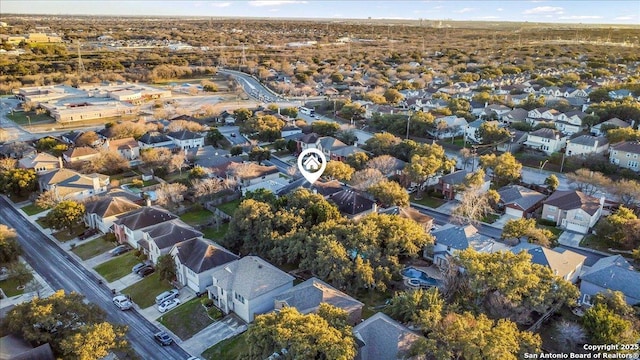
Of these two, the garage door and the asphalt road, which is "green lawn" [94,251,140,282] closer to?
the asphalt road

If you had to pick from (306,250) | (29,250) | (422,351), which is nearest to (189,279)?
(306,250)

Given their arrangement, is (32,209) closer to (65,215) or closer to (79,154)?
(65,215)

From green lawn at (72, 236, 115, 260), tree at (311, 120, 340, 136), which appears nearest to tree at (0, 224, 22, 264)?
green lawn at (72, 236, 115, 260)

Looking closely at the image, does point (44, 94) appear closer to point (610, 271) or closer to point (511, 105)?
point (511, 105)

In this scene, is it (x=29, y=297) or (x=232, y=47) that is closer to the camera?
(x=29, y=297)

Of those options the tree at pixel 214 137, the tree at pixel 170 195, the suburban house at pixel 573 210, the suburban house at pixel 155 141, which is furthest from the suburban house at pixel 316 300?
the tree at pixel 214 137

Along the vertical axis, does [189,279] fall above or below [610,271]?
below

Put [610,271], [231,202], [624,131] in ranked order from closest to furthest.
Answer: [610,271] < [231,202] < [624,131]

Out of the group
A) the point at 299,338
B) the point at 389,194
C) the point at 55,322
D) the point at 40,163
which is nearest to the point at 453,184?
the point at 389,194
